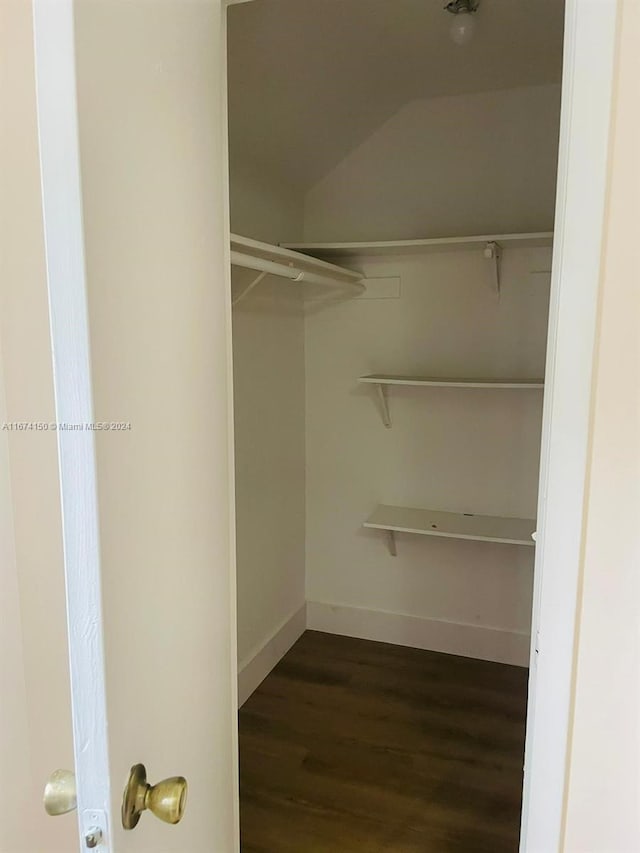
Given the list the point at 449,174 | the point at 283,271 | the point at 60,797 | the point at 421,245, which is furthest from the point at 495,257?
the point at 60,797

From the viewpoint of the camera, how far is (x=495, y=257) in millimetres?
2572

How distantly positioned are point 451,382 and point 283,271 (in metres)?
0.96

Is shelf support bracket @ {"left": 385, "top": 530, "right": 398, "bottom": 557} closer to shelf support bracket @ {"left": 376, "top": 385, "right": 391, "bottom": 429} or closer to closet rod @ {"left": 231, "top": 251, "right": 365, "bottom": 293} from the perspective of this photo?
shelf support bracket @ {"left": 376, "top": 385, "right": 391, "bottom": 429}

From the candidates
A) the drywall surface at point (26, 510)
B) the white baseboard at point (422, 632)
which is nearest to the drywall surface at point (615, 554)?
Result: the drywall surface at point (26, 510)

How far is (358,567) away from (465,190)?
1.83m

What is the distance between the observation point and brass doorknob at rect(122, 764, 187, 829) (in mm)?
715

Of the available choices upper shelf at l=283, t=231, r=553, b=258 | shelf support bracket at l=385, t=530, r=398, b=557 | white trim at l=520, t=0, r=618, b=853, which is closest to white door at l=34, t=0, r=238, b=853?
white trim at l=520, t=0, r=618, b=853

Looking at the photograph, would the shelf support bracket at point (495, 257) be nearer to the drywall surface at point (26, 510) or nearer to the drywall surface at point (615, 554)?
the drywall surface at point (615, 554)

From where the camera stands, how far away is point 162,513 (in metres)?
0.79

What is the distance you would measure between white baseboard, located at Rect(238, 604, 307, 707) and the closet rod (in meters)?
1.59

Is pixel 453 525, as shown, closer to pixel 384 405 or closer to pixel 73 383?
pixel 384 405

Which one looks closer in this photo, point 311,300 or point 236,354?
point 236,354

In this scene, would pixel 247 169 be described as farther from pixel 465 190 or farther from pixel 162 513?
pixel 162 513

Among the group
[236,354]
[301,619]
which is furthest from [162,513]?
[301,619]
